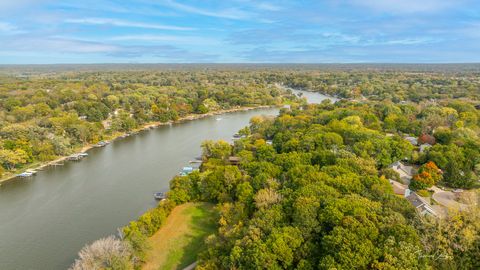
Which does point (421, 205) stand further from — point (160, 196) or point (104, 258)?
point (160, 196)

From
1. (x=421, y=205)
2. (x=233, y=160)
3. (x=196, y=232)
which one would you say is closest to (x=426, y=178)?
(x=421, y=205)

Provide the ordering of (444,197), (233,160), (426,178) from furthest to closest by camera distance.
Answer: (233,160)
(426,178)
(444,197)

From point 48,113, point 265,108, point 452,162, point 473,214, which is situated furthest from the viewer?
point 265,108

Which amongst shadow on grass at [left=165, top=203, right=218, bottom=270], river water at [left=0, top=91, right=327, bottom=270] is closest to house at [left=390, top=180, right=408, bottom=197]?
shadow on grass at [left=165, top=203, right=218, bottom=270]

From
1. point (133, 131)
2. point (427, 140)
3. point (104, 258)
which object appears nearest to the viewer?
point (104, 258)

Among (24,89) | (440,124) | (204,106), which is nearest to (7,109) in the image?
(24,89)

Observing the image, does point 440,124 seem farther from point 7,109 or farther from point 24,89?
point 24,89
